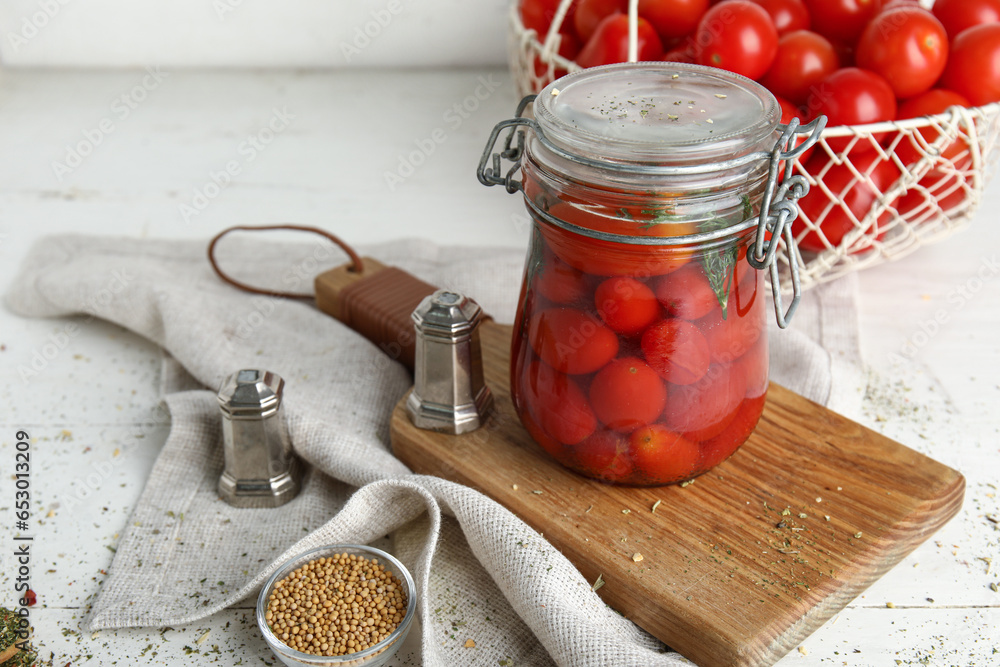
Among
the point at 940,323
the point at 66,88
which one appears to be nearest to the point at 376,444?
the point at 940,323

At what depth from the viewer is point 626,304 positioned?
0.79m

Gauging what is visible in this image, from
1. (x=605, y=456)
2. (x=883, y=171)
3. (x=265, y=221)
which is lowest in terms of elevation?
(x=265, y=221)

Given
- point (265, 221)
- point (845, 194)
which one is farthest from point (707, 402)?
point (265, 221)

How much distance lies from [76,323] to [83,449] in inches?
12.0

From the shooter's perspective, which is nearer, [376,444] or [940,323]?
[376,444]

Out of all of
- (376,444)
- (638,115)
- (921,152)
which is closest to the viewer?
(638,115)

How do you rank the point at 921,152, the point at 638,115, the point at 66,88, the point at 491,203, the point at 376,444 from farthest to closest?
the point at 66,88 < the point at 491,203 < the point at 921,152 < the point at 376,444 < the point at 638,115

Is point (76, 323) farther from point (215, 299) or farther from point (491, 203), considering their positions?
point (491, 203)

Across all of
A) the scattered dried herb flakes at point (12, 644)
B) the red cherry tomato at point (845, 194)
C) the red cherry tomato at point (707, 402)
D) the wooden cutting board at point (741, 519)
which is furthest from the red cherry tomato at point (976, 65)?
the scattered dried herb flakes at point (12, 644)

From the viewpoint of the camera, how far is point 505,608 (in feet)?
2.83

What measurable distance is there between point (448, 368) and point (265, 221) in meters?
0.73

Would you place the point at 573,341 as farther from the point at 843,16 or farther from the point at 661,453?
the point at 843,16

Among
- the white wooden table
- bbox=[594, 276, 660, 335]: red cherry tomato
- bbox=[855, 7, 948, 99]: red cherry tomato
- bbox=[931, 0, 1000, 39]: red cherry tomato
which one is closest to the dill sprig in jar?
bbox=[594, 276, 660, 335]: red cherry tomato

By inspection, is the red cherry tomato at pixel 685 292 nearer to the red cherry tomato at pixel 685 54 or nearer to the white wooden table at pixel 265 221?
the white wooden table at pixel 265 221
